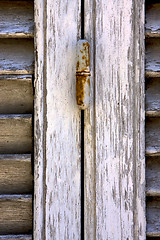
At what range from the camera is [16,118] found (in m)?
0.72

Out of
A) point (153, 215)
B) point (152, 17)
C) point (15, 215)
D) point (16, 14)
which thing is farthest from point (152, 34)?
point (15, 215)

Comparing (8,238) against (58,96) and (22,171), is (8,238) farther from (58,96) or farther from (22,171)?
(58,96)

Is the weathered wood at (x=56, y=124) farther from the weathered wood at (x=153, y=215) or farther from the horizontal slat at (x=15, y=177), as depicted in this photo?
the weathered wood at (x=153, y=215)

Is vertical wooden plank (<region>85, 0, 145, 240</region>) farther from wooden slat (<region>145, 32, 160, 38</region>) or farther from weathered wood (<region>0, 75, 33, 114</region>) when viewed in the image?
weathered wood (<region>0, 75, 33, 114</region>)

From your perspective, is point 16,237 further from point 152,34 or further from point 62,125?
point 152,34

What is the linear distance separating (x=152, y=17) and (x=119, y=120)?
0.99 feet

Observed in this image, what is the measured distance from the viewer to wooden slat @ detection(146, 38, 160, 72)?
28.6 inches

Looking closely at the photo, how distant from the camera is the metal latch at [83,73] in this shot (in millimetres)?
675

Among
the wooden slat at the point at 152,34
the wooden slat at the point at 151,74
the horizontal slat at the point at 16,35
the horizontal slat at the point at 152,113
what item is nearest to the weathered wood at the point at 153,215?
the horizontal slat at the point at 152,113

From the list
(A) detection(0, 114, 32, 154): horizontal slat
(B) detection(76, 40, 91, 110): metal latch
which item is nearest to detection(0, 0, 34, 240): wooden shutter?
(A) detection(0, 114, 32, 154): horizontal slat

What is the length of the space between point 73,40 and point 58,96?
157mm

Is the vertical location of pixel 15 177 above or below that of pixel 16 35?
below

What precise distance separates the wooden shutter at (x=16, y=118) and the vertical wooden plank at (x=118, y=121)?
0.53 ft

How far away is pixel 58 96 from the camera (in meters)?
0.72
